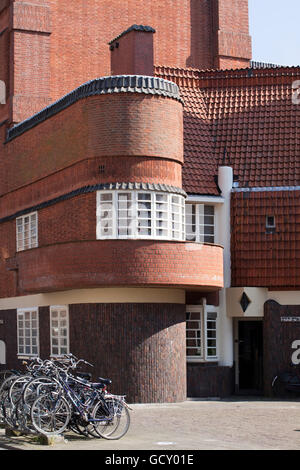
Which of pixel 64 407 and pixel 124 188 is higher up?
pixel 124 188

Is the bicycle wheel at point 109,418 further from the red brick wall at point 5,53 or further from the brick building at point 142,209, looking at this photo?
the red brick wall at point 5,53

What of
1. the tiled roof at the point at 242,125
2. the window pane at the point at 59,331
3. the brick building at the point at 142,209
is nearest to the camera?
the brick building at the point at 142,209

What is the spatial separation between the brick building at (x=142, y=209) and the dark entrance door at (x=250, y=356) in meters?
0.05

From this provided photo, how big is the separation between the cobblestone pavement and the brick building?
2.56 m

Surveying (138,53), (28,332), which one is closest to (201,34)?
(138,53)

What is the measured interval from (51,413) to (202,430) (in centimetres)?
363

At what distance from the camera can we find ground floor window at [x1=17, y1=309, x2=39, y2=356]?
105ft

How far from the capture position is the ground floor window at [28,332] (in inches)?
1261

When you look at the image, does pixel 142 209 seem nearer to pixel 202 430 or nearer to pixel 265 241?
pixel 265 241

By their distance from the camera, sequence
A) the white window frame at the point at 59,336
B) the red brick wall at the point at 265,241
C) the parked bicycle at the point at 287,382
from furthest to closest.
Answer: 1. the red brick wall at the point at 265,241
2. the parked bicycle at the point at 287,382
3. the white window frame at the point at 59,336

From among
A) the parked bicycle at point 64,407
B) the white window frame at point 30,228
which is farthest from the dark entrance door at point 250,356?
the parked bicycle at point 64,407

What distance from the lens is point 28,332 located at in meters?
32.8
